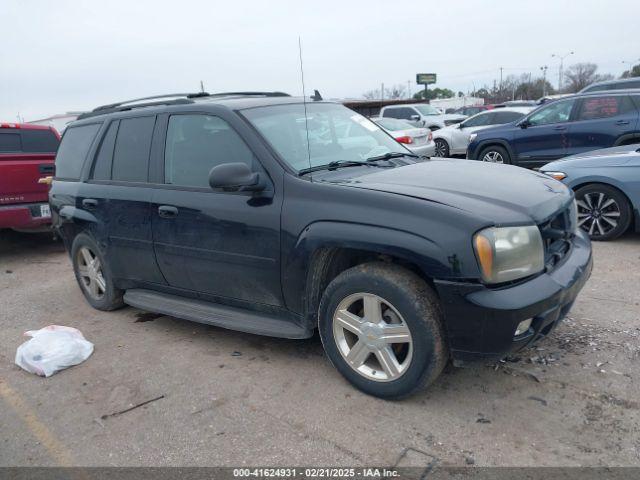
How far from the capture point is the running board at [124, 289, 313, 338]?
3525mm

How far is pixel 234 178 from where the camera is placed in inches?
131

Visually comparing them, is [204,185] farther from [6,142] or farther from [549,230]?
[6,142]

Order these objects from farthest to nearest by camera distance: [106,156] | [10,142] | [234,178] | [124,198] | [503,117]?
[503,117] < [10,142] < [106,156] < [124,198] < [234,178]

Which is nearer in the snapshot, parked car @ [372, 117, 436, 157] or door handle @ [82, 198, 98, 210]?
door handle @ [82, 198, 98, 210]

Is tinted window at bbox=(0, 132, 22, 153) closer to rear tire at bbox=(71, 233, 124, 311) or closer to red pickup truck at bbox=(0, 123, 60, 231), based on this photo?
red pickup truck at bbox=(0, 123, 60, 231)

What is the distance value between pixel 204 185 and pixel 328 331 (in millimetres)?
1399

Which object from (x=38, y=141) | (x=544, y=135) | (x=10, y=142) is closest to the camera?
(x=10, y=142)

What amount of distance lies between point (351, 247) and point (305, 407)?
1.00m

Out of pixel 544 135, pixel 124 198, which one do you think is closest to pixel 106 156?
pixel 124 198

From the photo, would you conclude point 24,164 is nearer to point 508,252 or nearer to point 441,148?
point 508,252

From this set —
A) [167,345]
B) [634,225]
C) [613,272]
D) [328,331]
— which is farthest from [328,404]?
[634,225]

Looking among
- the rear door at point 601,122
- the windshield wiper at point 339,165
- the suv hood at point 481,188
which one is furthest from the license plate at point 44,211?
the rear door at point 601,122

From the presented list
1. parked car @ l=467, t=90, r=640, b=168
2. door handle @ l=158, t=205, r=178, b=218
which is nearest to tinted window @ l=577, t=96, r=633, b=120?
parked car @ l=467, t=90, r=640, b=168

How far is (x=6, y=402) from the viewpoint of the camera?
3533mm
